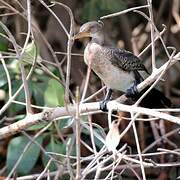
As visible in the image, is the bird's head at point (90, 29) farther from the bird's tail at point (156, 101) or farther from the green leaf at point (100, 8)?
the green leaf at point (100, 8)

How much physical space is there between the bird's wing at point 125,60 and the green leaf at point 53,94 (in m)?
0.19

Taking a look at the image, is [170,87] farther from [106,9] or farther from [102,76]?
[102,76]

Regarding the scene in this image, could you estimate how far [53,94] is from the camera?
7.27 ft

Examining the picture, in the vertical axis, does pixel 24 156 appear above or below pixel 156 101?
below

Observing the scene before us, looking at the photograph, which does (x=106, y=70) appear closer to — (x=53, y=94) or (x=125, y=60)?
(x=125, y=60)

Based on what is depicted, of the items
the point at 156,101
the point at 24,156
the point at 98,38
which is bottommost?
the point at 24,156

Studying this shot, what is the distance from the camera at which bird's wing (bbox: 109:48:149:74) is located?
7.07ft

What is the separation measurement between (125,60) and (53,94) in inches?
10.2

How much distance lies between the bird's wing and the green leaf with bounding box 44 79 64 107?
0.19m

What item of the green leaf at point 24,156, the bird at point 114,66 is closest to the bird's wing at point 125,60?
the bird at point 114,66

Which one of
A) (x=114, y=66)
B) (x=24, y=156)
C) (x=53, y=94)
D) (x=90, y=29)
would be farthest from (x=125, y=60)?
(x=24, y=156)

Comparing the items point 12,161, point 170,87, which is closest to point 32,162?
point 12,161

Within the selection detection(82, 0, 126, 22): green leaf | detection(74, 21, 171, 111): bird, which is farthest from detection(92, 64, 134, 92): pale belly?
detection(82, 0, 126, 22): green leaf

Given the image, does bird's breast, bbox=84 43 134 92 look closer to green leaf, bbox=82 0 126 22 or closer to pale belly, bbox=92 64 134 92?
pale belly, bbox=92 64 134 92
